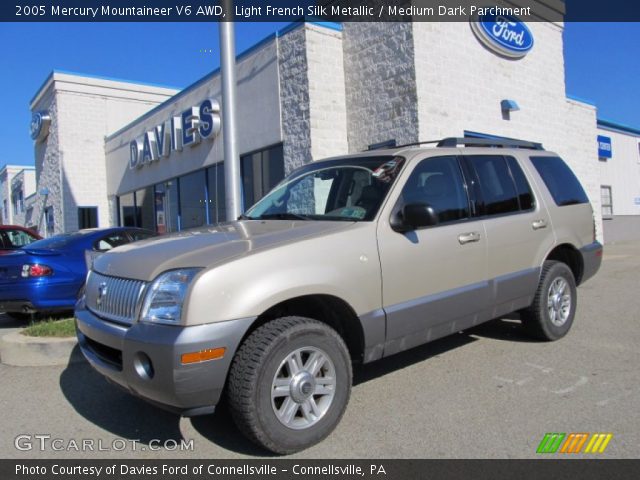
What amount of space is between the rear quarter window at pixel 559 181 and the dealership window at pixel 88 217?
2051 centimetres

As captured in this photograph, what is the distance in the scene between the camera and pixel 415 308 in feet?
13.0

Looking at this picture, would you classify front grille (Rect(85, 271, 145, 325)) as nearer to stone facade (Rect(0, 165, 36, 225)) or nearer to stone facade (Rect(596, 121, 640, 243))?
stone facade (Rect(596, 121, 640, 243))

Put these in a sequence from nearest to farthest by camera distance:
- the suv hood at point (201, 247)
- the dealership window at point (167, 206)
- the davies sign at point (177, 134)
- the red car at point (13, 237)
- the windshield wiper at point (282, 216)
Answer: the suv hood at point (201, 247) < the windshield wiper at point (282, 216) < the red car at point (13, 237) < the davies sign at point (177, 134) < the dealership window at point (167, 206)

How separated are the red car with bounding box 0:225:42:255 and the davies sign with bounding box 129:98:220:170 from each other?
4893 millimetres

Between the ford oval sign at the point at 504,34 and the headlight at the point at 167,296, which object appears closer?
the headlight at the point at 167,296

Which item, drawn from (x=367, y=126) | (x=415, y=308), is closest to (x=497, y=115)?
(x=367, y=126)

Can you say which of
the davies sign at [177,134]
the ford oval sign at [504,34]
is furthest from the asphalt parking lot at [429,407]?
the davies sign at [177,134]

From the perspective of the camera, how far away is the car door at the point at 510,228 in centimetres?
469

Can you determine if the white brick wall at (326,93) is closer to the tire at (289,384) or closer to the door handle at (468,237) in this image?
the door handle at (468,237)

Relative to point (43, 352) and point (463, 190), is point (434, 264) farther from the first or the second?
point (43, 352)

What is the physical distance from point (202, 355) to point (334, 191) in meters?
2.13
